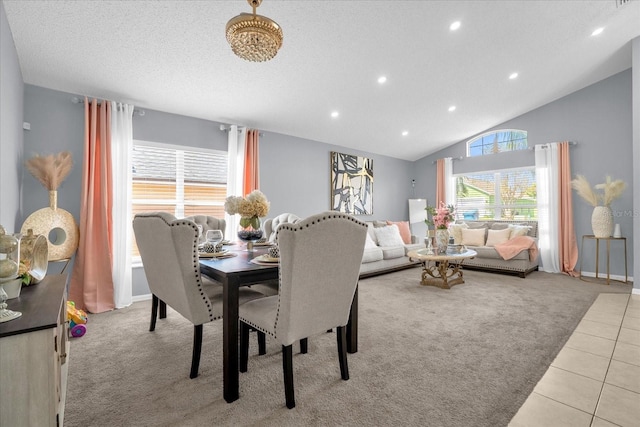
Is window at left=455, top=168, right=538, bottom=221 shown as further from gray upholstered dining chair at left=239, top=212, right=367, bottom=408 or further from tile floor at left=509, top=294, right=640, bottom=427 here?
gray upholstered dining chair at left=239, top=212, right=367, bottom=408

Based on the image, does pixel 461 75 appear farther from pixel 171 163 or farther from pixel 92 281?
pixel 92 281

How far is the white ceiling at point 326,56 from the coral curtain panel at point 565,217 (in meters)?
1.20

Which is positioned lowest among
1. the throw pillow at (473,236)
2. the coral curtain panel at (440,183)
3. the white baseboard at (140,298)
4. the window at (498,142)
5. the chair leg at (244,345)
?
the white baseboard at (140,298)

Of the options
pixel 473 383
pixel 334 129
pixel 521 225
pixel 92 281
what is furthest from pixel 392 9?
pixel 521 225

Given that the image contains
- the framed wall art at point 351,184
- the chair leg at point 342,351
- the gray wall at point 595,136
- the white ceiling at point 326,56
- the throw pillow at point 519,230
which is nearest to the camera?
the chair leg at point 342,351

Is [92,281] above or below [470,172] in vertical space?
below

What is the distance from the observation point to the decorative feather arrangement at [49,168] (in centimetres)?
273

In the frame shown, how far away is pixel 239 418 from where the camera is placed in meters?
1.50

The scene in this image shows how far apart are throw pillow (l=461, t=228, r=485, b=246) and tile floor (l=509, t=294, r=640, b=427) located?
2.80 meters

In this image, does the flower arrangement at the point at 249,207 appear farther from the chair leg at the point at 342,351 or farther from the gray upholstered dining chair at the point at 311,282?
the chair leg at the point at 342,351

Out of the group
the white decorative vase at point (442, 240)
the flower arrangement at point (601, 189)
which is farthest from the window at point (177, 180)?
the flower arrangement at point (601, 189)

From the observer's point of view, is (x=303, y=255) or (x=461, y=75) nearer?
(x=303, y=255)

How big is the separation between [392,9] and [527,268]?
4345 mm

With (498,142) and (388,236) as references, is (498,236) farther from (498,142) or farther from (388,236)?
(498,142)
